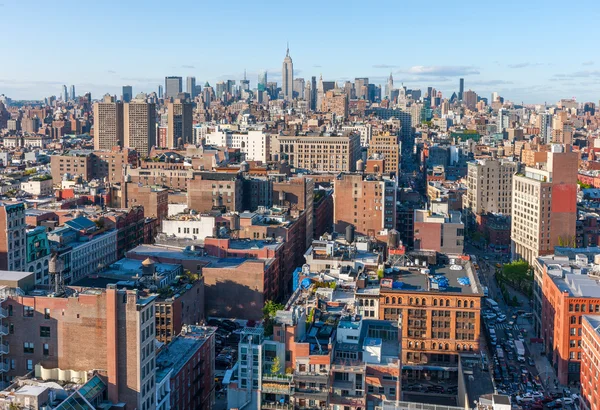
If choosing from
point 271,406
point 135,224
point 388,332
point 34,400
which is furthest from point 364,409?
point 135,224

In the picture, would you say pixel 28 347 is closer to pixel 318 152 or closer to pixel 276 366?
pixel 276 366

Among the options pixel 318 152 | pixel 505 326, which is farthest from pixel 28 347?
pixel 318 152

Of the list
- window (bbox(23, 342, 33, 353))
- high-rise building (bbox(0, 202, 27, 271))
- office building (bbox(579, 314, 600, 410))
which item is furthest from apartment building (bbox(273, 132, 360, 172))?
window (bbox(23, 342, 33, 353))

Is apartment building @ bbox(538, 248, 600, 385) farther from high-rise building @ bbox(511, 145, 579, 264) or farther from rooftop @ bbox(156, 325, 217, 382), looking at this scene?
rooftop @ bbox(156, 325, 217, 382)

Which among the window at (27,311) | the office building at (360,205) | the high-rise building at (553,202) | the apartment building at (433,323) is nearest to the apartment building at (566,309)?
the apartment building at (433,323)

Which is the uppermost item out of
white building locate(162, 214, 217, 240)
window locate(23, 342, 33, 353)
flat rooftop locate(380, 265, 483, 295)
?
white building locate(162, 214, 217, 240)

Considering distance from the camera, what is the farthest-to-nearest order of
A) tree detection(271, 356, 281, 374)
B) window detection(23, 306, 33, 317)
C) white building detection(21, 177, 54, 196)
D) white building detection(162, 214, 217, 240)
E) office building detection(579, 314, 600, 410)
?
1. white building detection(21, 177, 54, 196)
2. white building detection(162, 214, 217, 240)
3. office building detection(579, 314, 600, 410)
4. tree detection(271, 356, 281, 374)
5. window detection(23, 306, 33, 317)

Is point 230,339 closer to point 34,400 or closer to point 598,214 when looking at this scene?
point 34,400
